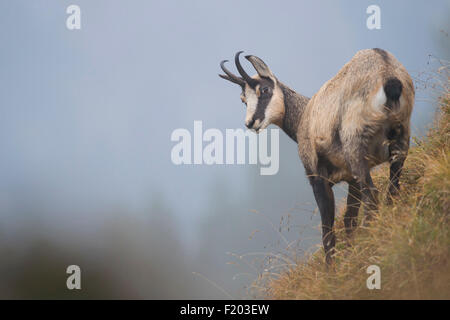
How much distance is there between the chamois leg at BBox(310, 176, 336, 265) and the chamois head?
1181 millimetres

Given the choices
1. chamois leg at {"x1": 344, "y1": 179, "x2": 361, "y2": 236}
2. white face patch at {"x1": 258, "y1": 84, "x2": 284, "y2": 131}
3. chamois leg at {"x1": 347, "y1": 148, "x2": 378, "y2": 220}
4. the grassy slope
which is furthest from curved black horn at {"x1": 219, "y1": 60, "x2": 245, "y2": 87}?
the grassy slope

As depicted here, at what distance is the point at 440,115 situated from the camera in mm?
7352

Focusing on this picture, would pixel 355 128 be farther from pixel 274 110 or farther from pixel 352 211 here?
pixel 274 110

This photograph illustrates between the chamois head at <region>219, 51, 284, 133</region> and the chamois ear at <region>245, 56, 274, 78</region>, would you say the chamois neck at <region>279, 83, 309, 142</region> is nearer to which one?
the chamois head at <region>219, 51, 284, 133</region>

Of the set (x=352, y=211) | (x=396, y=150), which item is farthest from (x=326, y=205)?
(x=396, y=150)

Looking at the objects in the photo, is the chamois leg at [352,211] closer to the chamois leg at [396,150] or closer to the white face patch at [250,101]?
the chamois leg at [396,150]

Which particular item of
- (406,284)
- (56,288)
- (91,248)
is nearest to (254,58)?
(406,284)

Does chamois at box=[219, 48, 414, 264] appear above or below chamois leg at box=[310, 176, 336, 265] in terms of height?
above

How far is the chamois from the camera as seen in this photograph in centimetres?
535

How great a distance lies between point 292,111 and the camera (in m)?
7.09
